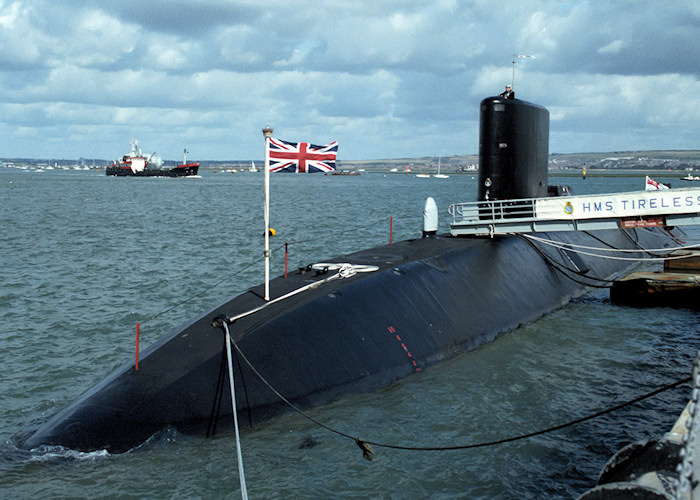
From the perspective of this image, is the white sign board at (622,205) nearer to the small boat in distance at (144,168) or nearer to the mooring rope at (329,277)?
the mooring rope at (329,277)

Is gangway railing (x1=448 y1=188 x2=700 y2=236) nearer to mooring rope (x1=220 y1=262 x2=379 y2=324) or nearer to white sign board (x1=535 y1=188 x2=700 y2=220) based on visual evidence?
white sign board (x1=535 y1=188 x2=700 y2=220)

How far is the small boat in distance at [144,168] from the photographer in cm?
12344

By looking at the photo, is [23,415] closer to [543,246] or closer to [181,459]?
[181,459]

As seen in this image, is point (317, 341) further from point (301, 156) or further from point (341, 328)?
point (301, 156)

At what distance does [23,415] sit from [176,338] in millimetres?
2552

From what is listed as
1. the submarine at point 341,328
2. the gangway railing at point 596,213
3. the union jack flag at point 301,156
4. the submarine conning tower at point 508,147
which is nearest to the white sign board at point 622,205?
the gangway railing at point 596,213

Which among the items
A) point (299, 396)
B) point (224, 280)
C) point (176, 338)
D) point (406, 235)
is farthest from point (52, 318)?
point (406, 235)

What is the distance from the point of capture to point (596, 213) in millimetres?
15805

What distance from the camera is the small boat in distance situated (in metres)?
123

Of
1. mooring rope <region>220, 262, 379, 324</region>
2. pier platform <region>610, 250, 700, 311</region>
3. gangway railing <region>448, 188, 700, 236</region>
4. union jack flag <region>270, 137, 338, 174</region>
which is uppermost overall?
union jack flag <region>270, 137, 338, 174</region>

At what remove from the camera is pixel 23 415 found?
997 cm

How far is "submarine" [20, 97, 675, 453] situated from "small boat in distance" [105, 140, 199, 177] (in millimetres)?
114138

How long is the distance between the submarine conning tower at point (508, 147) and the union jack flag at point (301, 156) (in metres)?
7.47

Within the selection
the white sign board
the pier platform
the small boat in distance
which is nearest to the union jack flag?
the white sign board
